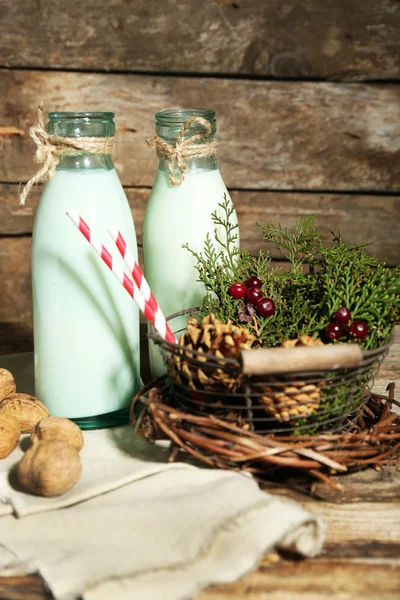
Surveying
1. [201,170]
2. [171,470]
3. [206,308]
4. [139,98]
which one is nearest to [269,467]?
[171,470]

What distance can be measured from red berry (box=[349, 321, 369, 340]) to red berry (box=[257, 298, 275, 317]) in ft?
0.39

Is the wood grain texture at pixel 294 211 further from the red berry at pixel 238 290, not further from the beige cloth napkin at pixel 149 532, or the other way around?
the beige cloth napkin at pixel 149 532

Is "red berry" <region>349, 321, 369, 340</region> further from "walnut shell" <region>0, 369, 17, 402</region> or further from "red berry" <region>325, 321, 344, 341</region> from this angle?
"walnut shell" <region>0, 369, 17, 402</region>

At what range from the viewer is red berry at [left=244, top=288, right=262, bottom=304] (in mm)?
897

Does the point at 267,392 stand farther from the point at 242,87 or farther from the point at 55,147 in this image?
the point at 242,87

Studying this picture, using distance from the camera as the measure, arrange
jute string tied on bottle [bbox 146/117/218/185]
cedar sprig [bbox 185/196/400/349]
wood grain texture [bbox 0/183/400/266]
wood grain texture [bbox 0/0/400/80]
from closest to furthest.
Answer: cedar sprig [bbox 185/196/400/349] → jute string tied on bottle [bbox 146/117/218/185] → wood grain texture [bbox 0/0/400/80] → wood grain texture [bbox 0/183/400/266]

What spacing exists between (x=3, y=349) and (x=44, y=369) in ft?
1.49

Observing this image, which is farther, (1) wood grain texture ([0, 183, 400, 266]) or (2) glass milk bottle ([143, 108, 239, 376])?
(1) wood grain texture ([0, 183, 400, 266])

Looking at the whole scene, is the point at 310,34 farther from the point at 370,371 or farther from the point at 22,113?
the point at 370,371

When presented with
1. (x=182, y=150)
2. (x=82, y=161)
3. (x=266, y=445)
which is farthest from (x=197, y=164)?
(x=266, y=445)

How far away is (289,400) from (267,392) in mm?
24

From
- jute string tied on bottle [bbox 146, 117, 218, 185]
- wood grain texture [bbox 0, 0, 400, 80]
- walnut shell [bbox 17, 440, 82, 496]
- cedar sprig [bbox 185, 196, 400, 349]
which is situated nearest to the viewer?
walnut shell [bbox 17, 440, 82, 496]

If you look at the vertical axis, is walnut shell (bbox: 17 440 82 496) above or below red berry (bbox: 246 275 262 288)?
below

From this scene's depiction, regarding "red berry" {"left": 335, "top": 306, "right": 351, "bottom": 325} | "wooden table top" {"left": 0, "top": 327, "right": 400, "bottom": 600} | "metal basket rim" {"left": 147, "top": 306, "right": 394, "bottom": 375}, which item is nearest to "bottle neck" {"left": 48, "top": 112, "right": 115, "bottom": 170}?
"metal basket rim" {"left": 147, "top": 306, "right": 394, "bottom": 375}
